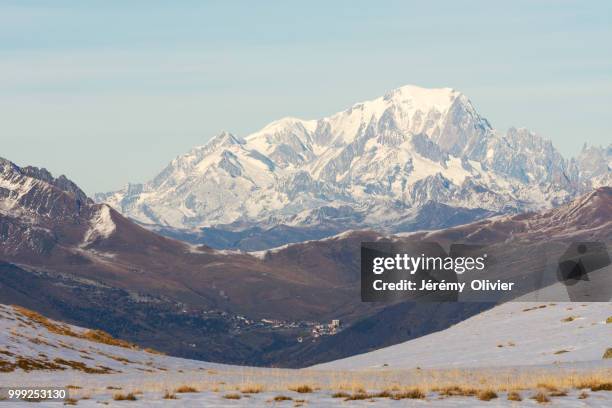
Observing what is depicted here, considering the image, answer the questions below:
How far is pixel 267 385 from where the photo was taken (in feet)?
174

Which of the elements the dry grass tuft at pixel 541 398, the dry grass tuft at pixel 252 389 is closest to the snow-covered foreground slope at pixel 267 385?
the dry grass tuft at pixel 252 389

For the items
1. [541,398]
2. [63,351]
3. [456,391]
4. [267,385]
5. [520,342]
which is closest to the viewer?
[541,398]

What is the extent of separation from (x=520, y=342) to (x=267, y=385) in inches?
1251

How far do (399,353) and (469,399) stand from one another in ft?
155

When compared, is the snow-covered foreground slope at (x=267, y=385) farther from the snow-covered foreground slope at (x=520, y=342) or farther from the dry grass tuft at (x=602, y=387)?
the snow-covered foreground slope at (x=520, y=342)

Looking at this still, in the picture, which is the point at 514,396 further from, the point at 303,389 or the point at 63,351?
the point at 63,351

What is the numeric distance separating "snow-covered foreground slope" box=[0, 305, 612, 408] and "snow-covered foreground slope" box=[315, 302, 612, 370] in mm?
8346

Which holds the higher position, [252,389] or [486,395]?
[252,389]

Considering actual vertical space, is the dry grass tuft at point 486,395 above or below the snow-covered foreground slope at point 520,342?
below

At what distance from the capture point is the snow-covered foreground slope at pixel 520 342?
70000 millimetres

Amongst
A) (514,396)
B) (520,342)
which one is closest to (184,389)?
(514,396)

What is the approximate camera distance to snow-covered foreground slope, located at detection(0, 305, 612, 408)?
43062 millimetres

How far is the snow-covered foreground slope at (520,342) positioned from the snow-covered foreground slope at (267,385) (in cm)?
835

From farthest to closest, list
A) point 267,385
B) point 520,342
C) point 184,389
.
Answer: point 520,342 < point 267,385 < point 184,389
